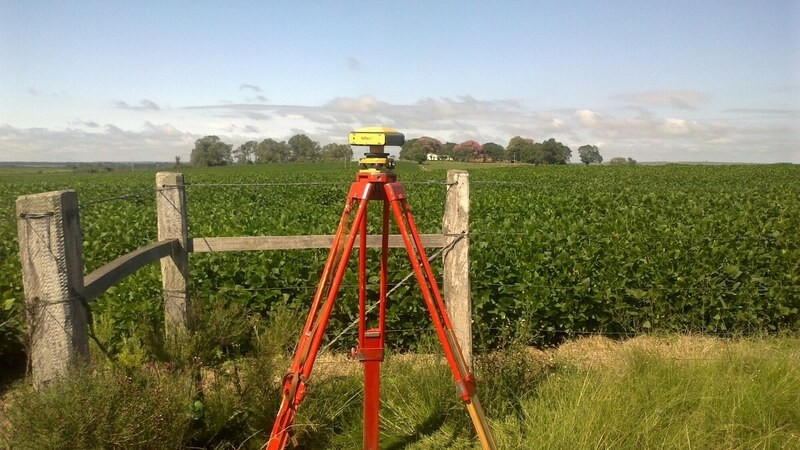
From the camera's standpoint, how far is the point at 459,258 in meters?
3.88

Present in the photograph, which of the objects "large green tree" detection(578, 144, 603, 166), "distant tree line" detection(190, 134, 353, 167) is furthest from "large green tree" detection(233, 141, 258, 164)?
"large green tree" detection(578, 144, 603, 166)

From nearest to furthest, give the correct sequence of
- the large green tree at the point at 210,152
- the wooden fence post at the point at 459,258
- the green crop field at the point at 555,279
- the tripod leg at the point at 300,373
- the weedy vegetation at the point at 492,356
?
the tripod leg at the point at 300,373, the weedy vegetation at the point at 492,356, the wooden fence post at the point at 459,258, the green crop field at the point at 555,279, the large green tree at the point at 210,152

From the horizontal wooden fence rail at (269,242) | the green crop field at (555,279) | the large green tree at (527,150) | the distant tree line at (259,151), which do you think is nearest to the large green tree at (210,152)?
the distant tree line at (259,151)

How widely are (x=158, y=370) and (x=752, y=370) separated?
3.65m

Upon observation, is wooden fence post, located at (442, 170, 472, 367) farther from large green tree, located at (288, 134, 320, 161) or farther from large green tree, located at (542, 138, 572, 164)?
large green tree, located at (288, 134, 320, 161)

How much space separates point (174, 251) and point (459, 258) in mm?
1914

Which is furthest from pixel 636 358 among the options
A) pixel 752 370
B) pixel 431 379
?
pixel 431 379

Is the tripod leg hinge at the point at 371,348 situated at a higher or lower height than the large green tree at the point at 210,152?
lower

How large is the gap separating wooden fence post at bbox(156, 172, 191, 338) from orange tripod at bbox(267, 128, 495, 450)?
5.10 ft

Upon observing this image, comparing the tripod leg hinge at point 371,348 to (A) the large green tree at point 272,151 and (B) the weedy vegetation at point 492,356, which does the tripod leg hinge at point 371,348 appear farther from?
(A) the large green tree at point 272,151

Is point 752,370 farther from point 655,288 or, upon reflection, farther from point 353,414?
point 655,288

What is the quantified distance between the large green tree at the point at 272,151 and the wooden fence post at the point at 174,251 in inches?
2464

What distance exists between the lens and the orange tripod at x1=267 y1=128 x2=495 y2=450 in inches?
101

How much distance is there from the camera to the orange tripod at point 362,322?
2574 millimetres
